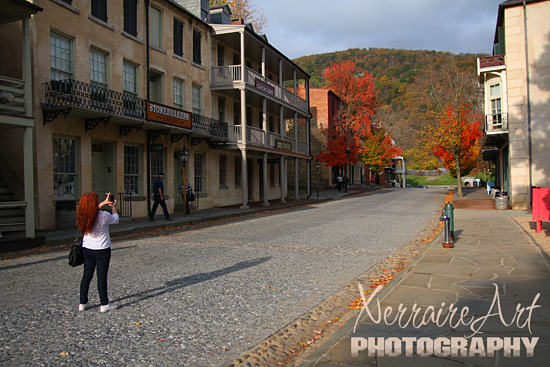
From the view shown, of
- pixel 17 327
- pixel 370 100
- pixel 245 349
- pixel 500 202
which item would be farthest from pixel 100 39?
pixel 370 100

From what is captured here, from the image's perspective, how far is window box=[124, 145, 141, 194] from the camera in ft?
55.7

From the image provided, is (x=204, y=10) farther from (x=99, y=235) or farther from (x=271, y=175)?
(x=99, y=235)

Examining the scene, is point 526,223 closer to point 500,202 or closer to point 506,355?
point 500,202

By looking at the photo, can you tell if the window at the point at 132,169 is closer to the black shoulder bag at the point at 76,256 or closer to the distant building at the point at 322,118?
the black shoulder bag at the point at 76,256

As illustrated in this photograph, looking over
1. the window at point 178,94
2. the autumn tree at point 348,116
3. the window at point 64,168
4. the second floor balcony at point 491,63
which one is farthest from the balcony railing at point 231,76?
the autumn tree at point 348,116

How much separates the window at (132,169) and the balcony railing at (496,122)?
17.4 m

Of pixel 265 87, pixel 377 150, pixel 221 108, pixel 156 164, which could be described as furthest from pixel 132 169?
pixel 377 150

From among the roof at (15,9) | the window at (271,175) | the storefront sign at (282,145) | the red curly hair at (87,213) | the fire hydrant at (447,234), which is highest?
the roof at (15,9)

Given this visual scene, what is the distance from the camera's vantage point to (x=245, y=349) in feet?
13.4

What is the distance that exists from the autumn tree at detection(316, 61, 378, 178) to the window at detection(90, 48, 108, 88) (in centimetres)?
2550

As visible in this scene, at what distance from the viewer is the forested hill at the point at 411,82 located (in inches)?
1329

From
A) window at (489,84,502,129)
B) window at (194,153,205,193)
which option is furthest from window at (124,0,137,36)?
window at (489,84,502,129)

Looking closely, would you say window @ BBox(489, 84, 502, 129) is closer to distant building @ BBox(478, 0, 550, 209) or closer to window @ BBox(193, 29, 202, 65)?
distant building @ BBox(478, 0, 550, 209)

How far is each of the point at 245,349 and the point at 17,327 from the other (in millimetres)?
2557
